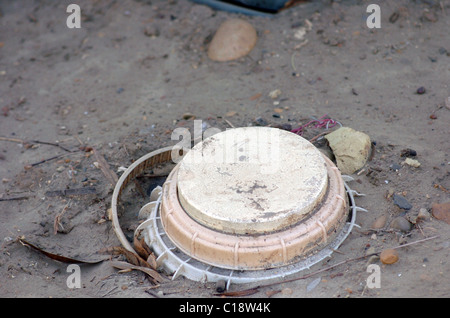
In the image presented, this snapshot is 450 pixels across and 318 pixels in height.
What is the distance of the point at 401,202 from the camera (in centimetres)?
358

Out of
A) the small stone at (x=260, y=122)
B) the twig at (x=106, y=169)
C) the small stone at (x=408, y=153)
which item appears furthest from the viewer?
the small stone at (x=260, y=122)

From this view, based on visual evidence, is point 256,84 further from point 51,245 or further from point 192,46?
point 51,245

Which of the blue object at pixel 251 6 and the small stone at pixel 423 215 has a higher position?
the blue object at pixel 251 6

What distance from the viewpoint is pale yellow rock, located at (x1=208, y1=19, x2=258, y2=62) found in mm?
5492

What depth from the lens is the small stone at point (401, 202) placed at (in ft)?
11.6

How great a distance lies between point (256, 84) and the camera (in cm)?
517

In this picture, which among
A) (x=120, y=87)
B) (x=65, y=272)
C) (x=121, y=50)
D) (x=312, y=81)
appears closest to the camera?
(x=65, y=272)

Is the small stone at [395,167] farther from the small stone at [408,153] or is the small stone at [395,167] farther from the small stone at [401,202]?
the small stone at [401,202]

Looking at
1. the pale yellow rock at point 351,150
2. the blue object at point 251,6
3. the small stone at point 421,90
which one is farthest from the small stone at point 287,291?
the blue object at point 251,6

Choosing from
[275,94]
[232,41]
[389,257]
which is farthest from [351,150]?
[232,41]

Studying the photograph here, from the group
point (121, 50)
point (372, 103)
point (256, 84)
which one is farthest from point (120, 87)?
point (372, 103)

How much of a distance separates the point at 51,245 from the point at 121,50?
115 inches

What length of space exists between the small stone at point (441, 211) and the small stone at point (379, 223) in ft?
1.06

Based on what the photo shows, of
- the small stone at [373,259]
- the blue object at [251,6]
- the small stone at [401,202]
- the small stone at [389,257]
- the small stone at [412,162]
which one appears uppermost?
the blue object at [251,6]
